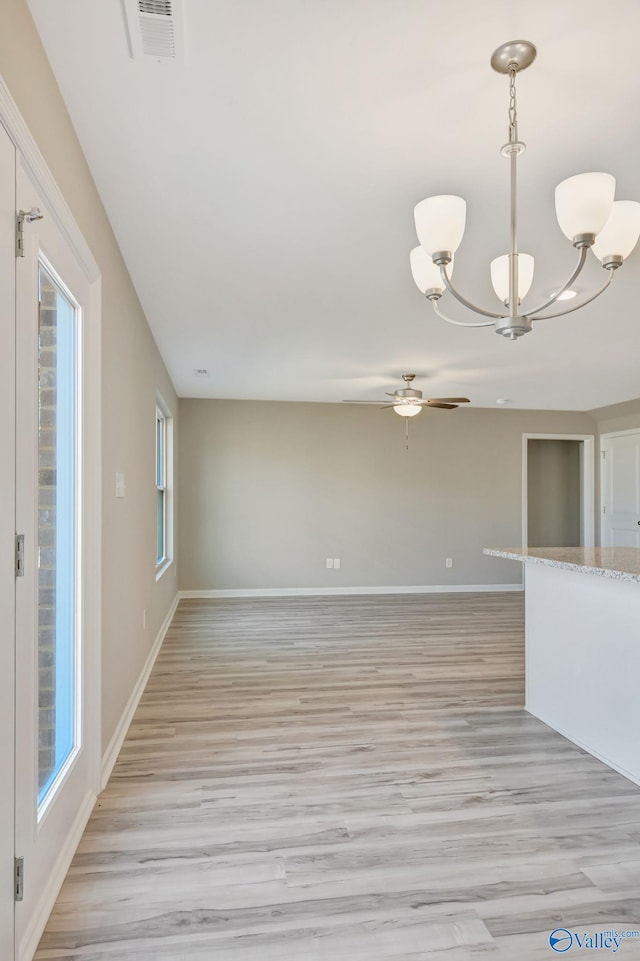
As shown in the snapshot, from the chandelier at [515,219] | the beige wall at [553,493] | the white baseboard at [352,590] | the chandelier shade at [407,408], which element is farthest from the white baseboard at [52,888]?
the beige wall at [553,493]

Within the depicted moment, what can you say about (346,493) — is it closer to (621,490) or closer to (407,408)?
(407,408)

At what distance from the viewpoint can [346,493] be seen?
6883 mm

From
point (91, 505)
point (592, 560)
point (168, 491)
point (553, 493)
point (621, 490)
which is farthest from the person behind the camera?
point (553, 493)

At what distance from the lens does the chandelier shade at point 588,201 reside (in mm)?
1503

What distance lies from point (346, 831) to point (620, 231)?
7.49 feet

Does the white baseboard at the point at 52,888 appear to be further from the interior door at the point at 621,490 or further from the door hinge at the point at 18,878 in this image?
the interior door at the point at 621,490

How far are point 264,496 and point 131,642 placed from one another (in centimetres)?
377

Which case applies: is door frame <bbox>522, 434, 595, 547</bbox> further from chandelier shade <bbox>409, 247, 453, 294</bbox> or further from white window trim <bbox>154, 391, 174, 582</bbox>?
chandelier shade <bbox>409, 247, 453, 294</bbox>

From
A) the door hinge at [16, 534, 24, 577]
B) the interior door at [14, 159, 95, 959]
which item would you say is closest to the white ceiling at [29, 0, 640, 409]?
the interior door at [14, 159, 95, 959]

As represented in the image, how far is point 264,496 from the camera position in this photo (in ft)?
22.1

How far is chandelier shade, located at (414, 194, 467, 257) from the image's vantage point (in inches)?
63.9

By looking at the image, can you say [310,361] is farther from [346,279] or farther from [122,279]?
[122,279]

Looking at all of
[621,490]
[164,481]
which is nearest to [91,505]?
[164,481]

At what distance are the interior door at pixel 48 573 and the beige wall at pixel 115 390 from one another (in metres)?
0.23
